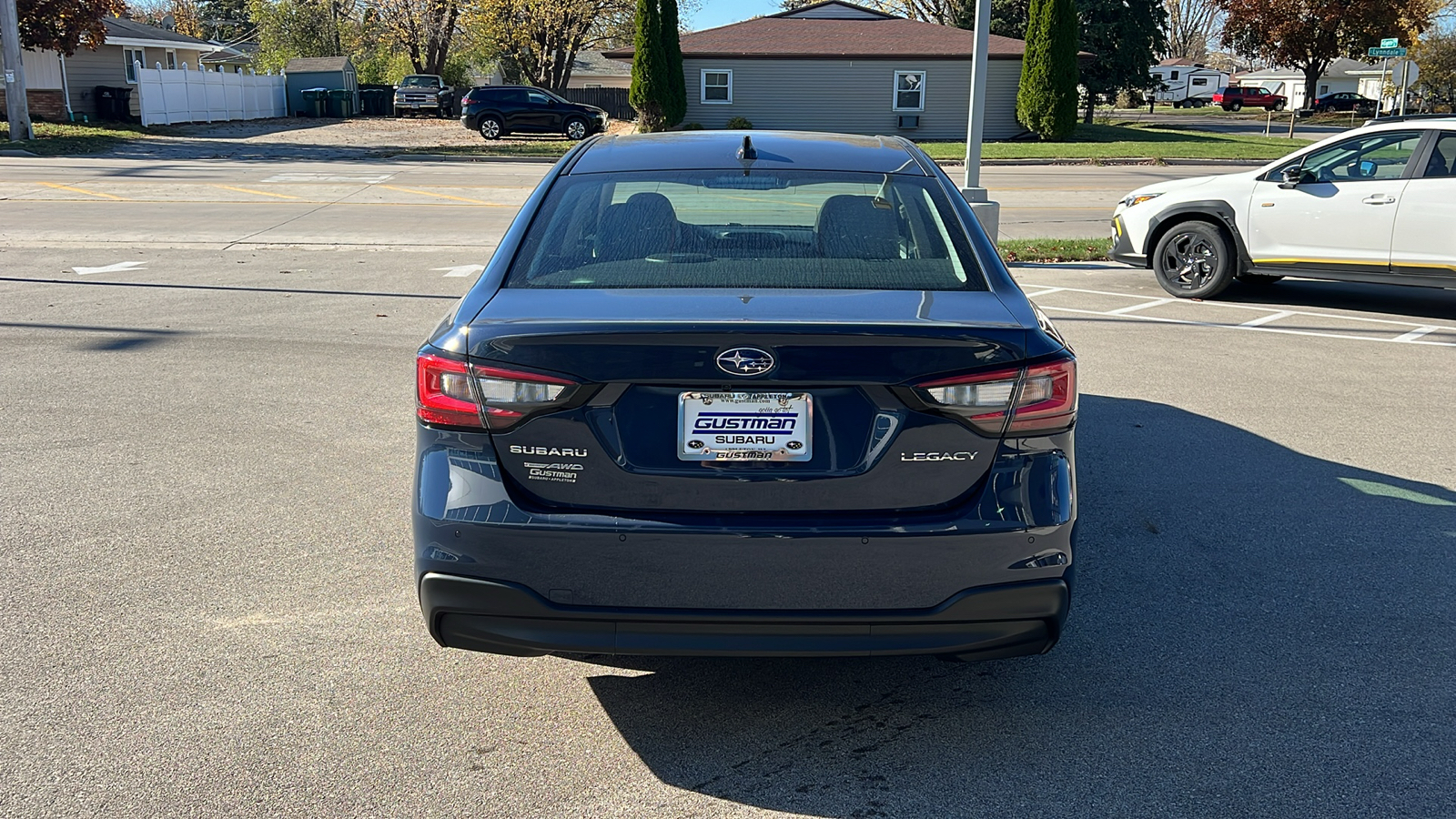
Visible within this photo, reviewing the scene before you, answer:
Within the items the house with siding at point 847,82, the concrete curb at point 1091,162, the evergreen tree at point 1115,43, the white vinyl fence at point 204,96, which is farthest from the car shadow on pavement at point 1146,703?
the evergreen tree at point 1115,43

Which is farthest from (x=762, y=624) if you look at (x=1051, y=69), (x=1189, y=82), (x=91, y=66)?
(x=1189, y=82)

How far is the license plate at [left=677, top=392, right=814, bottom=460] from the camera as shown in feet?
10.1

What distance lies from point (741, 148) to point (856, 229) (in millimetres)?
591

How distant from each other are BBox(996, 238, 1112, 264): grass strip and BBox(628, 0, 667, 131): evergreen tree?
23730 mm

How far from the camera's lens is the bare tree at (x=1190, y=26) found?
101938mm

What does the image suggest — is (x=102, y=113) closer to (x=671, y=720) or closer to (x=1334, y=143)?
(x=1334, y=143)

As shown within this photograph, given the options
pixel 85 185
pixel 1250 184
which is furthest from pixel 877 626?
pixel 85 185

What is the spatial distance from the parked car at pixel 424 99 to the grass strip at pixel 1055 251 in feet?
130

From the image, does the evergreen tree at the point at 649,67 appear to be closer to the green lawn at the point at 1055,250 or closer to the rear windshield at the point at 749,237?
the green lawn at the point at 1055,250

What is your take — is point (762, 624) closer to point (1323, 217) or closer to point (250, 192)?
point (1323, 217)

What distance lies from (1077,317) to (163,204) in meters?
15.1

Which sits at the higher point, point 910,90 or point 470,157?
point 910,90

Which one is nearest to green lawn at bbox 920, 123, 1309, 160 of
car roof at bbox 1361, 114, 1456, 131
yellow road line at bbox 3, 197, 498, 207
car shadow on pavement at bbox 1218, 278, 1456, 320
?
yellow road line at bbox 3, 197, 498, 207

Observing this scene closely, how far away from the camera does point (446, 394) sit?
10.5ft
